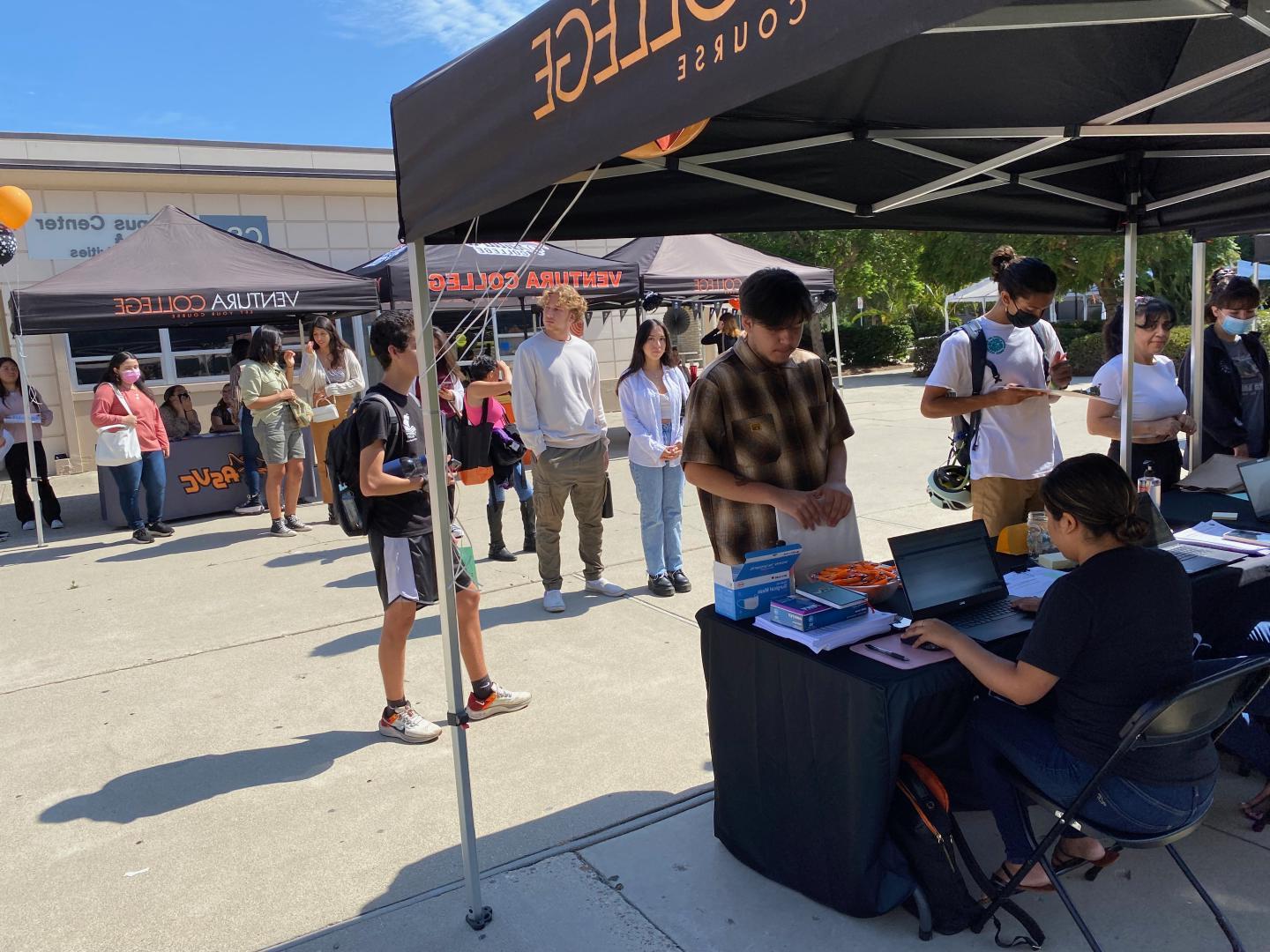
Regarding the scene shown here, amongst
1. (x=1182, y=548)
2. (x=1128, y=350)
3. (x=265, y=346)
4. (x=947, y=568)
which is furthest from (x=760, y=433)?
(x=265, y=346)

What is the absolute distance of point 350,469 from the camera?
3703 mm

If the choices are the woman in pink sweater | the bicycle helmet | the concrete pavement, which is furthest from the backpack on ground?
the woman in pink sweater

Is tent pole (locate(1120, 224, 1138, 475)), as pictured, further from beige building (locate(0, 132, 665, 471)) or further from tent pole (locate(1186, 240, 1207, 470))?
beige building (locate(0, 132, 665, 471))

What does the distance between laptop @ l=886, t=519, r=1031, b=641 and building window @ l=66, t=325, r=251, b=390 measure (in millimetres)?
12946

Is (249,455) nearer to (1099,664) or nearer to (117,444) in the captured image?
(117,444)

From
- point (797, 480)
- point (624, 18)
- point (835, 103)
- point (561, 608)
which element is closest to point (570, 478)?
point (561, 608)

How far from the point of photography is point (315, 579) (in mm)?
6910

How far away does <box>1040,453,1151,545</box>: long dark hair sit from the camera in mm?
2314

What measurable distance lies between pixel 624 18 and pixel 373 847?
8.90 ft

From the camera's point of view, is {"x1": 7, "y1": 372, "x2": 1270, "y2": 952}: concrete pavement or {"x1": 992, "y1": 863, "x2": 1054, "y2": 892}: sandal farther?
{"x1": 7, "y1": 372, "x2": 1270, "y2": 952}: concrete pavement

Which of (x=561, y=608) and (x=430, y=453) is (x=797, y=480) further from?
(x=561, y=608)

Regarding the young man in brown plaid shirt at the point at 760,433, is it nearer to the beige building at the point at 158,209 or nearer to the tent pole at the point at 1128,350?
the tent pole at the point at 1128,350

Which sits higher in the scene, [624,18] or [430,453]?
[624,18]

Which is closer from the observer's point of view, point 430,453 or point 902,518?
point 430,453
